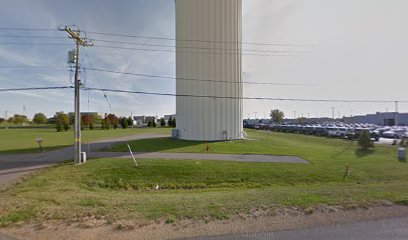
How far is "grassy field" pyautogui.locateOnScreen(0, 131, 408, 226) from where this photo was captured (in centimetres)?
589

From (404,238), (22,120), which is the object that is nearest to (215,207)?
(404,238)

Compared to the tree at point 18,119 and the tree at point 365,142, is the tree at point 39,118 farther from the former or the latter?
the tree at point 365,142

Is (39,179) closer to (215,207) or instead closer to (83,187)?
(83,187)

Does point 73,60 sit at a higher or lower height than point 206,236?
higher

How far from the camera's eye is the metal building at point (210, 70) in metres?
24.8

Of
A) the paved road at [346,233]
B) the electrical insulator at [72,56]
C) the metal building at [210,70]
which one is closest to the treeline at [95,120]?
the metal building at [210,70]

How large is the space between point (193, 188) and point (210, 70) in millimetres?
16189

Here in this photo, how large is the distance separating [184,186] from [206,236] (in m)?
6.55

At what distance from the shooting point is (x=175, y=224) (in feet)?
16.8

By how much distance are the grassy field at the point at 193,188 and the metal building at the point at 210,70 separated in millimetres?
8216

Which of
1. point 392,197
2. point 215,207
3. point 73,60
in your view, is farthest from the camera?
point 73,60

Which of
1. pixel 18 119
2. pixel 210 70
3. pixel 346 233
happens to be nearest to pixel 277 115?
pixel 210 70

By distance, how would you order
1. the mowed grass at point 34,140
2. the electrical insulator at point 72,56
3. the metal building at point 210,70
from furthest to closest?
the metal building at point 210,70 < the mowed grass at point 34,140 < the electrical insulator at point 72,56

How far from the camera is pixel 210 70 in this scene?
81.3ft
